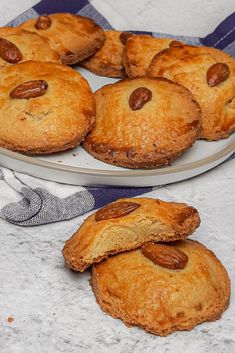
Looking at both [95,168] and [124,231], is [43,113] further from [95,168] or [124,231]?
[124,231]

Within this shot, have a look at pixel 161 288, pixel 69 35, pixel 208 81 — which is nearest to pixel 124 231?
pixel 161 288

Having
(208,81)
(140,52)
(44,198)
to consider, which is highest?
(208,81)

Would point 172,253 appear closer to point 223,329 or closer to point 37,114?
point 223,329

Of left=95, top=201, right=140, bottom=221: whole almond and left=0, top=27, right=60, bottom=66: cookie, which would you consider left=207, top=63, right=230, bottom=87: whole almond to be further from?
left=95, top=201, right=140, bottom=221: whole almond

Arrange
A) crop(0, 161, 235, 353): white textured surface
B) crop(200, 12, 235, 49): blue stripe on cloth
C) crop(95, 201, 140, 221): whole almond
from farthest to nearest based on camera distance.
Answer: crop(200, 12, 235, 49): blue stripe on cloth < crop(95, 201, 140, 221): whole almond < crop(0, 161, 235, 353): white textured surface

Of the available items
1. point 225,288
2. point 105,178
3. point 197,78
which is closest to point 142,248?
point 225,288

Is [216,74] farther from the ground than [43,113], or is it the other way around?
[216,74]

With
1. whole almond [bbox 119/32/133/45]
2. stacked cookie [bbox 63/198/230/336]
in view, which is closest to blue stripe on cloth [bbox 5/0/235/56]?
whole almond [bbox 119/32/133/45]
